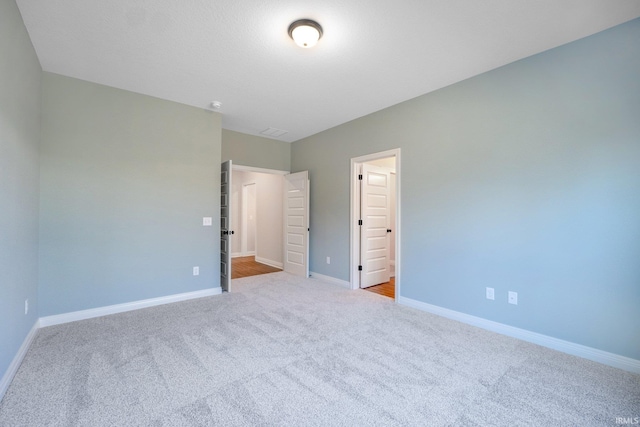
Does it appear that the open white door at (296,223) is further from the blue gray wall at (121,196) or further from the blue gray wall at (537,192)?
the blue gray wall at (537,192)

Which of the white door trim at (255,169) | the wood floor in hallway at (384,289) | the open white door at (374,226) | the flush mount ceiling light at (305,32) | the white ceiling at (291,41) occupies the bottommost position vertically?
the wood floor in hallway at (384,289)

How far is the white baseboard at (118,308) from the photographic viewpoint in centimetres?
293

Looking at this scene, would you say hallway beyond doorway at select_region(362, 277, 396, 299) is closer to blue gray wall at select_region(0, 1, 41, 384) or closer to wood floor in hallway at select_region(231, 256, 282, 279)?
wood floor in hallway at select_region(231, 256, 282, 279)

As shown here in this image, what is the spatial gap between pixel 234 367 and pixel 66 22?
123 inches

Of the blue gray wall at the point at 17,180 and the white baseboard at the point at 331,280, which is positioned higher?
the blue gray wall at the point at 17,180

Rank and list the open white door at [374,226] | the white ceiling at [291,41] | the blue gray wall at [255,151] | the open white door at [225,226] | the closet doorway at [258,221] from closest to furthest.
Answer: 1. the white ceiling at [291,41]
2. the open white door at [225,226]
3. the open white door at [374,226]
4. the blue gray wall at [255,151]
5. the closet doorway at [258,221]

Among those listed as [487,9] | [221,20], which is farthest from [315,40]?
[487,9]

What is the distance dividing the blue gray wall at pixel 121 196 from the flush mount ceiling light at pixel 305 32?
2277 millimetres

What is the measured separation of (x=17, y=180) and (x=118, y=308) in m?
1.81

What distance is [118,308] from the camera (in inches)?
129

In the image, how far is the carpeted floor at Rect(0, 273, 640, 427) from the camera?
5.30 ft

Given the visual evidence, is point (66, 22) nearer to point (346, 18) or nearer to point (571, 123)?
point (346, 18)

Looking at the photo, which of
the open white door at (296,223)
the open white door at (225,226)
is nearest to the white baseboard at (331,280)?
the open white door at (296,223)

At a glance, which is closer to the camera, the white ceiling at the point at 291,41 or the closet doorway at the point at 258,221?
the white ceiling at the point at 291,41
